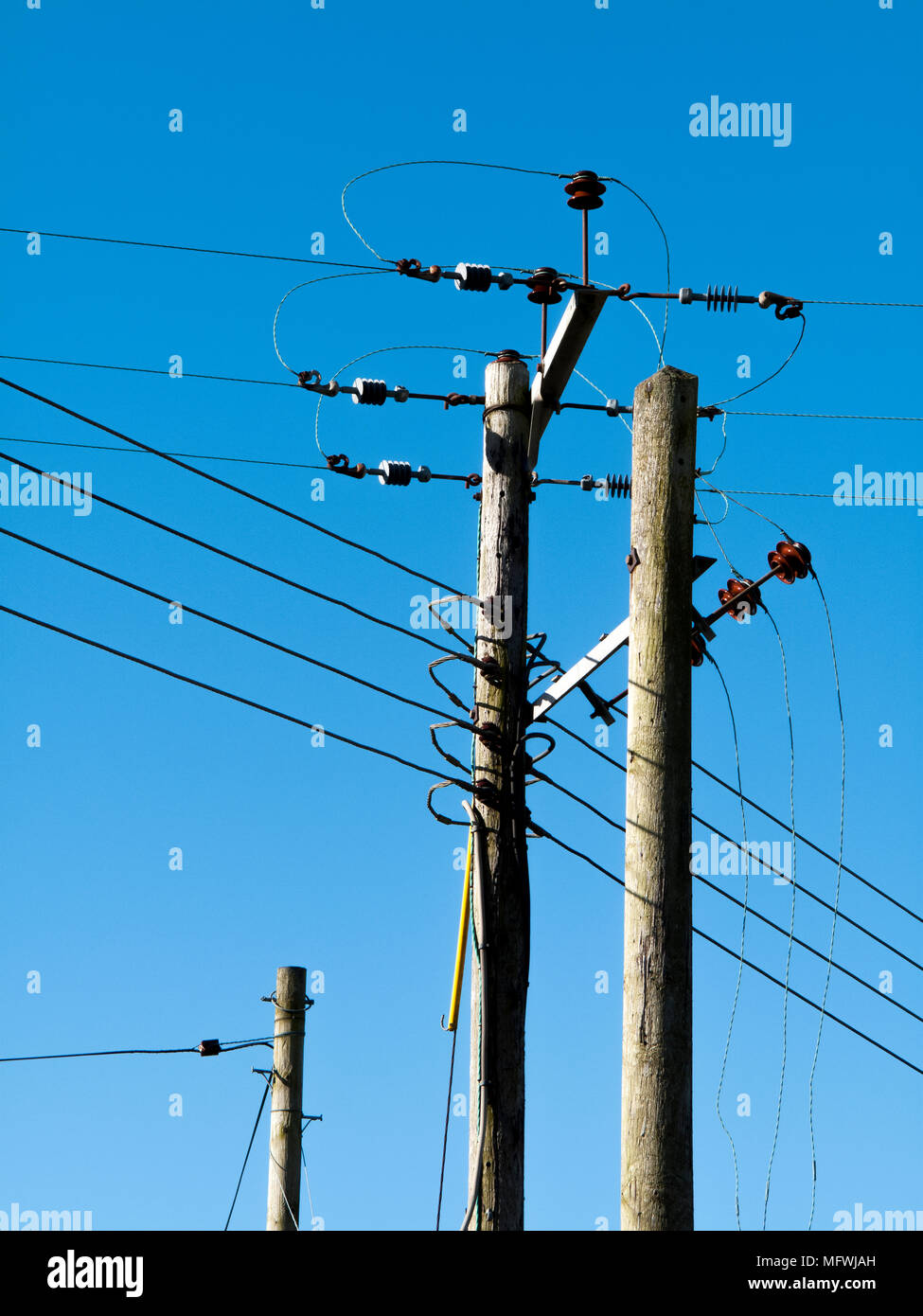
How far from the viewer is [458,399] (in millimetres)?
9422

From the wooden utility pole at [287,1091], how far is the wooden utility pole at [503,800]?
182 inches

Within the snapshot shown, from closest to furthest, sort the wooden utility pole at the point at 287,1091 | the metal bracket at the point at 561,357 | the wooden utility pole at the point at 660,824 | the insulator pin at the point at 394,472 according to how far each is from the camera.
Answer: the wooden utility pole at the point at 660,824
the metal bracket at the point at 561,357
the insulator pin at the point at 394,472
the wooden utility pole at the point at 287,1091

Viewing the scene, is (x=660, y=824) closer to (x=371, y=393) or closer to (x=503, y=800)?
(x=503, y=800)

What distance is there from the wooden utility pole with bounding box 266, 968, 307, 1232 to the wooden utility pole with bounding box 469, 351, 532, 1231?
4.61m

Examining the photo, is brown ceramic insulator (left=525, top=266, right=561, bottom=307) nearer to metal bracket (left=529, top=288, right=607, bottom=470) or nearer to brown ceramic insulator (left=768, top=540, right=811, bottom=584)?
metal bracket (left=529, top=288, right=607, bottom=470)

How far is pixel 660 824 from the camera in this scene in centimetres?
701

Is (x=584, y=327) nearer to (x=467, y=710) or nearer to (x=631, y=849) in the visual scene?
(x=467, y=710)

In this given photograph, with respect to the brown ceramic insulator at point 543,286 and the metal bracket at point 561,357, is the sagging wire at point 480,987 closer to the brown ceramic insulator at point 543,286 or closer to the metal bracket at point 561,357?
the metal bracket at point 561,357

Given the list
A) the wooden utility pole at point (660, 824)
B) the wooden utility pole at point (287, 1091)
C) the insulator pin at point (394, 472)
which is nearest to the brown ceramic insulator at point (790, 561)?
the wooden utility pole at point (660, 824)

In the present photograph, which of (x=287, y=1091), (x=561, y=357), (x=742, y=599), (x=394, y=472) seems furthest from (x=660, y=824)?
(x=287, y=1091)

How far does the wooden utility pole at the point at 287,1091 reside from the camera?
12.4 metres

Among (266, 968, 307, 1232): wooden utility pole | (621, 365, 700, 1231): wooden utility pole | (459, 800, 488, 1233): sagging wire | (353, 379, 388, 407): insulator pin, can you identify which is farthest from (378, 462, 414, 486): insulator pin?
(266, 968, 307, 1232): wooden utility pole

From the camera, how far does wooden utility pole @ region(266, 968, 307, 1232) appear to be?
40.5ft

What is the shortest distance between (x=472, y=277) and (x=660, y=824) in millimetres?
3585
